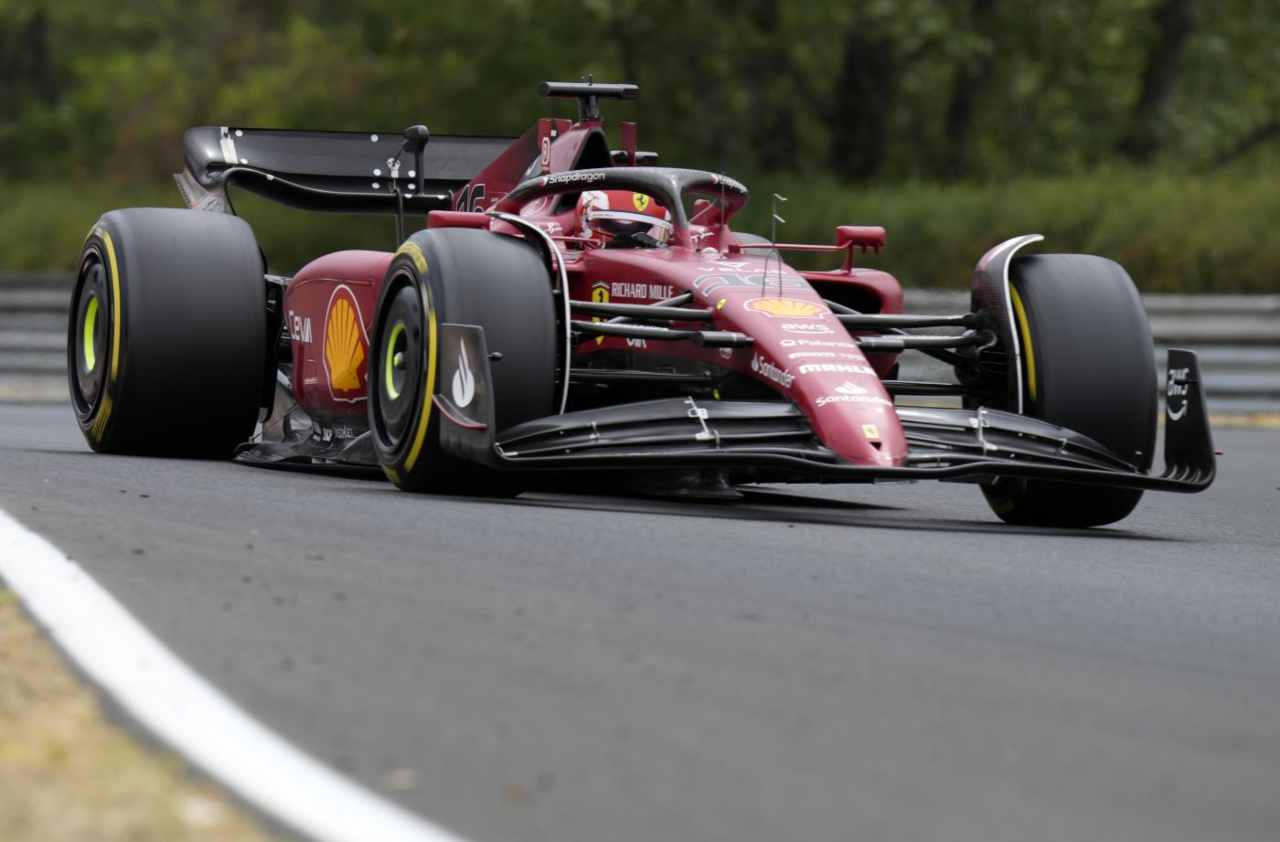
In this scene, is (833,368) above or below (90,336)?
above

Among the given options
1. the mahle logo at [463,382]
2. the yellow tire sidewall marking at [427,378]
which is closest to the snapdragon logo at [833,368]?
the mahle logo at [463,382]

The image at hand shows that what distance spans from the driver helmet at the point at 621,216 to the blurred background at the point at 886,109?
1023 centimetres

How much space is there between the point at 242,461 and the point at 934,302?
27.7 feet

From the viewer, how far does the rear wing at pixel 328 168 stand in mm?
Answer: 10547

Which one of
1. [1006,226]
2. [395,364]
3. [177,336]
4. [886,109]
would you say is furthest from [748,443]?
[886,109]

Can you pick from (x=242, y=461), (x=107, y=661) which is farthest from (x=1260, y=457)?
(x=107, y=661)

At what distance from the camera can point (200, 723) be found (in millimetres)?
3604

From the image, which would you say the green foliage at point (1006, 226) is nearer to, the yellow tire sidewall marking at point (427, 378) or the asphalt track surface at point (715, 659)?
the asphalt track surface at point (715, 659)

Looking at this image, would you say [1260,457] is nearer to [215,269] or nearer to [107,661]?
[215,269]

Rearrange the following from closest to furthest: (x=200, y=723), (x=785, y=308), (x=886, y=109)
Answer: (x=200, y=723)
(x=785, y=308)
(x=886, y=109)

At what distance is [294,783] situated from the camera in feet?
10.8

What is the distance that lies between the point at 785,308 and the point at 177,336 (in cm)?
278

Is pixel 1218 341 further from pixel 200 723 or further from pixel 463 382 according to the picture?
pixel 200 723

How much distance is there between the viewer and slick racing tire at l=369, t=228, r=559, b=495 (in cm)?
736
